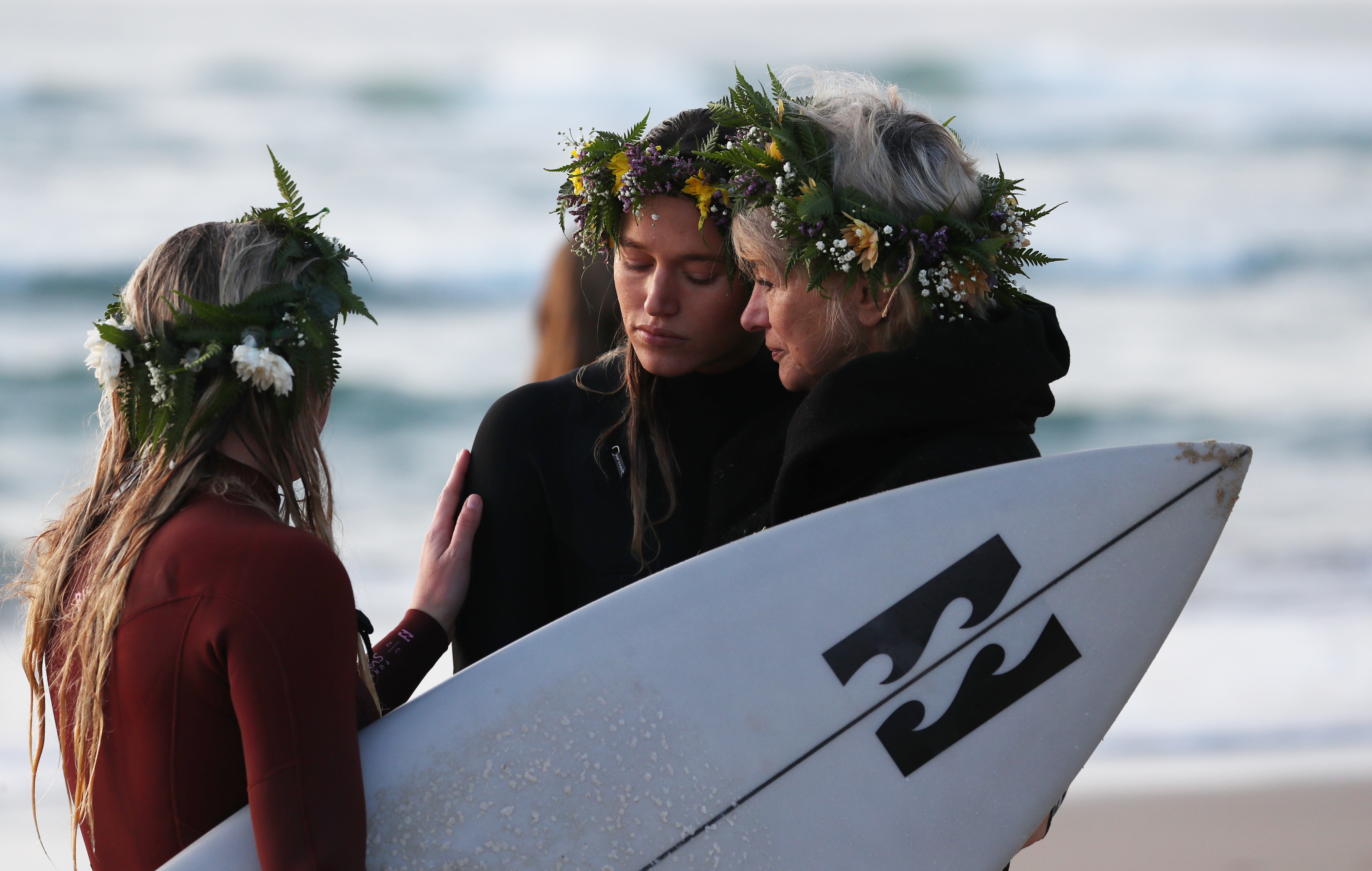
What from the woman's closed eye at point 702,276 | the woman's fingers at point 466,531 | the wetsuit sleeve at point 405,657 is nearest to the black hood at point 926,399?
the woman's closed eye at point 702,276

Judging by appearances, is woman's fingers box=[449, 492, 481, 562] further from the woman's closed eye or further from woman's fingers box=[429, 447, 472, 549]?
the woman's closed eye

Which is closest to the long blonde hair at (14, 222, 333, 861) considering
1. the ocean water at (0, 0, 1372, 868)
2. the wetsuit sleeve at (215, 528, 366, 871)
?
the wetsuit sleeve at (215, 528, 366, 871)

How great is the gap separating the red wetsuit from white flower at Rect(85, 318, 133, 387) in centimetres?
23

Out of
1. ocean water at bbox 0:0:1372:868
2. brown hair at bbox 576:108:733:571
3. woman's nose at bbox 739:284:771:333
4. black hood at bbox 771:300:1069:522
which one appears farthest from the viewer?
ocean water at bbox 0:0:1372:868

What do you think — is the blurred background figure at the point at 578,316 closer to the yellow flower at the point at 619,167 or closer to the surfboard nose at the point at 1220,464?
the yellow flower at the point at 619,167

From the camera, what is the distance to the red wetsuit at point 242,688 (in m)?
1.35

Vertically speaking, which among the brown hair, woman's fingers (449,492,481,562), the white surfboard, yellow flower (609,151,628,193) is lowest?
the white surfboard

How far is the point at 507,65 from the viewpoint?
15367mm

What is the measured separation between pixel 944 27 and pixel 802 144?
1699 cm

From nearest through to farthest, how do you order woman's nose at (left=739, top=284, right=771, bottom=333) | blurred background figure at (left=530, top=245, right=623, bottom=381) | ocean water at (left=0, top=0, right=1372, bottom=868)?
woman's nose at (left=739, top=284, right=771, bottom=333)
blurred background figure at (left=530, top=245, right=623, bottom=381)
ocean water at (left=0, top=0, right=1372, bottom=868)

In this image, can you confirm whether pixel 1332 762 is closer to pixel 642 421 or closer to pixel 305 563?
pixel 642 421

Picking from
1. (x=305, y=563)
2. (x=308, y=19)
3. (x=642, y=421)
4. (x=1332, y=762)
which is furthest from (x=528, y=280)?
(x=305, y=563)

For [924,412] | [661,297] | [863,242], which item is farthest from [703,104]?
[924,412]

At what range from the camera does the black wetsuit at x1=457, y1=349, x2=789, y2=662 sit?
2092 millimetres
